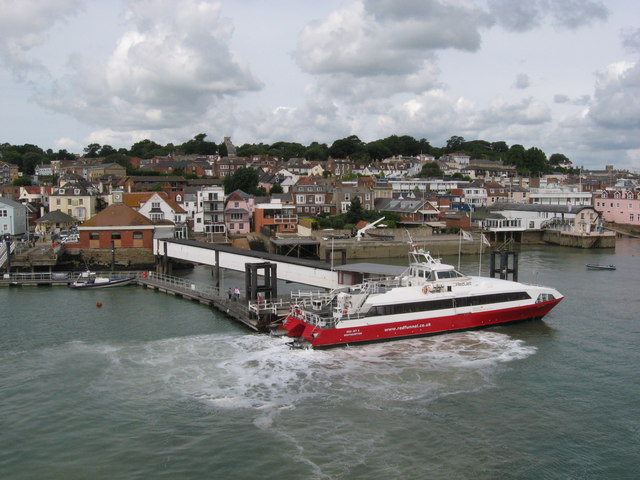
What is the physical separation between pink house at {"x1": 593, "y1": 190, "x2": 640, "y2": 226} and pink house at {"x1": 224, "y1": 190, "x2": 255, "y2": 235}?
5529 cm

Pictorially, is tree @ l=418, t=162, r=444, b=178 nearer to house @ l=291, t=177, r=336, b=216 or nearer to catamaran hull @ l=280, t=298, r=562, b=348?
house @ l=291, t=177, r=336, b=216

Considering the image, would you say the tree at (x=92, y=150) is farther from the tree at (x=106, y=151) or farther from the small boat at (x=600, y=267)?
the small boat at (x=600, y=267)

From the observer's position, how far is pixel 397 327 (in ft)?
92.8

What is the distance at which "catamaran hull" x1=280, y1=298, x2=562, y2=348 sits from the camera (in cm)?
2708

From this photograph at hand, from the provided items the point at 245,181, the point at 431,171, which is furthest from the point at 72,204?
the point at 431,171

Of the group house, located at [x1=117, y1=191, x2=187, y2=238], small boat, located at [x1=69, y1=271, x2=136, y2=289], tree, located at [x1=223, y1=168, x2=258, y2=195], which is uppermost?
tree, located at [x1=223, y1=168, x2=258, y2=195]

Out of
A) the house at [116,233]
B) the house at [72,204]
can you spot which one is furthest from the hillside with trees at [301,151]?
the house at [116,233]

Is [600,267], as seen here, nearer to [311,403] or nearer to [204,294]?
[204,294]

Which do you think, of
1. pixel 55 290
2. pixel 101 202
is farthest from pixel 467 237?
pixel 101 202

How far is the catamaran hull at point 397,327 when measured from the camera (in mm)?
27078

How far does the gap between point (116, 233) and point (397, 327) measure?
34.0 metres

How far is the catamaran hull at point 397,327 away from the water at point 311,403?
19.1 inches

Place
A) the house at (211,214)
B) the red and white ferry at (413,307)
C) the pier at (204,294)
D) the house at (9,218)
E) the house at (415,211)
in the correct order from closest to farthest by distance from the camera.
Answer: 1. the red and white ferry at (413,307)
2. the pier at (204,294)
3. the house at (9,218)
4. the house at (211,214)
5. the house at (415,211)

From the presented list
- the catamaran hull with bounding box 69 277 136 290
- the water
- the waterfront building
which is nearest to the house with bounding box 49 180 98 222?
the catamaran hull with bounding box 69 277 136 290
